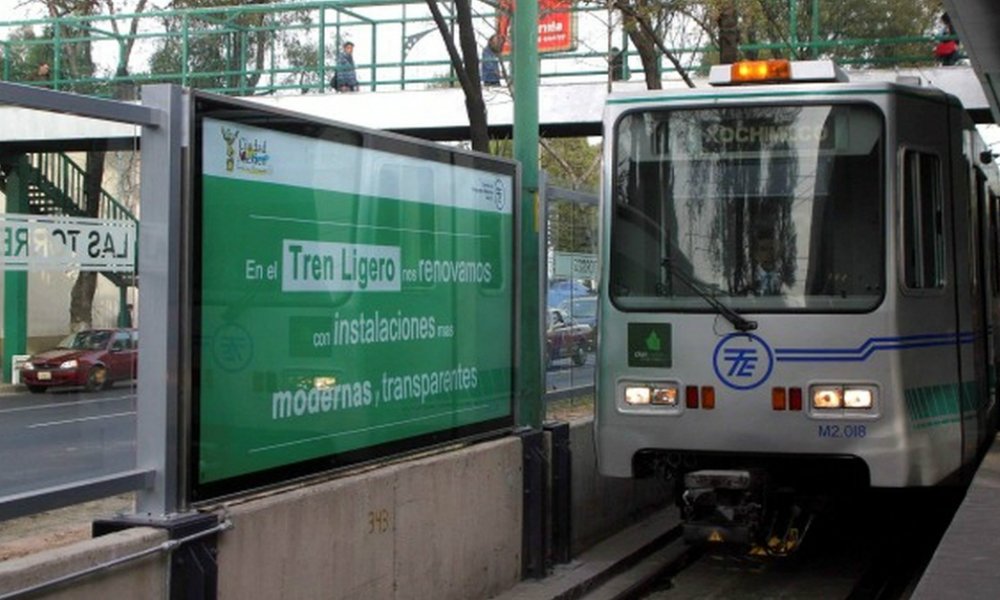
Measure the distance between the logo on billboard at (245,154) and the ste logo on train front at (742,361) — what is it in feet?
11.6

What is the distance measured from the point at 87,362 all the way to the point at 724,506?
455 cm

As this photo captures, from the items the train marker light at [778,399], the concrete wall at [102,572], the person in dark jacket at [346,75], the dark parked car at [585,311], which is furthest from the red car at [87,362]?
the person in dark jacket at [346,75]

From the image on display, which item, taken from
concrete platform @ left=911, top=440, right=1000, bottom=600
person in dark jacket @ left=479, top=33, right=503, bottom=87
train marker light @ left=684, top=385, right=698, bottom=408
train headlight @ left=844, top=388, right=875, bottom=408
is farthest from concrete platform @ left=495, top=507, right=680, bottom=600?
person in dark jacket @ left=479, top=33, right=503, bottom=87

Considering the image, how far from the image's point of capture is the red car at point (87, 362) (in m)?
4.69

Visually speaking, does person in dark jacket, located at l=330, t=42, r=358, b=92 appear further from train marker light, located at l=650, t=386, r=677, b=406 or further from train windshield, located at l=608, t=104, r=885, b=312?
train marker light, located at l=650, t=386, r=677, b=406

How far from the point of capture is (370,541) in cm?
659

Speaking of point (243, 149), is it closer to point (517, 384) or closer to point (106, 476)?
point (106, 476)

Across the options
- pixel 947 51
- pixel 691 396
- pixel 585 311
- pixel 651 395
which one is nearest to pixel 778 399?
pixel 691 396

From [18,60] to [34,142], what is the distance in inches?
879

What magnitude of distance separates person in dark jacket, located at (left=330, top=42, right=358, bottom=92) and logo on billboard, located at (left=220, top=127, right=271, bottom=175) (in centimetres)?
1764

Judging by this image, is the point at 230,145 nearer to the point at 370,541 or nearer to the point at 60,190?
the point at 60,190

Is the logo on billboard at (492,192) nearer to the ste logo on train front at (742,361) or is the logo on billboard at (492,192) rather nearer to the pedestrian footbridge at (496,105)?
the ste logo on train front at (742,361)

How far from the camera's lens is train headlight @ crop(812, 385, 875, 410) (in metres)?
7.98

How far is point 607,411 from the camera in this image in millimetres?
8594
